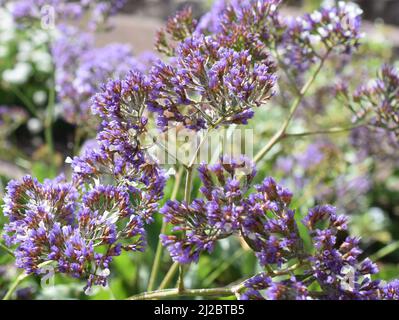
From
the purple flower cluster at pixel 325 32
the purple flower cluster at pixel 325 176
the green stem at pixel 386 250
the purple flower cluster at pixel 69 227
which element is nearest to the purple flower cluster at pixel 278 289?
the purple flower cluster at pixel 69 227

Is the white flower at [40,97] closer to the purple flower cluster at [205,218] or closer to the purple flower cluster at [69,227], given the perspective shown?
the purple flower cluster at [69,227]

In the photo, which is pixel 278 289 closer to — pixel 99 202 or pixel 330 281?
pixel 330 281

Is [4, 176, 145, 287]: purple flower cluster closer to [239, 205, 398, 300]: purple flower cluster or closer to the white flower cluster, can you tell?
[239, 205, 398, 300]: purple flower cluster

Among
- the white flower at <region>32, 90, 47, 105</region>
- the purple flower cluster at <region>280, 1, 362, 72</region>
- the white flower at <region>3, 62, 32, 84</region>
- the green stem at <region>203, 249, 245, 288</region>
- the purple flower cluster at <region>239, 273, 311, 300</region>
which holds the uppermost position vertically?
the white flower at <region>3, 62, 32, 84</region>

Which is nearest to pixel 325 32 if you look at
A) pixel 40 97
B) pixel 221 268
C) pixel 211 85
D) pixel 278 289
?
pixel 211 85

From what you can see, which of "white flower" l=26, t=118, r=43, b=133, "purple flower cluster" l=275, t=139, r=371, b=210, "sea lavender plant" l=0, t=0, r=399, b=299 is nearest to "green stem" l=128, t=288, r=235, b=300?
"sea lavender plant" l=0, t=0, r=399, b=299

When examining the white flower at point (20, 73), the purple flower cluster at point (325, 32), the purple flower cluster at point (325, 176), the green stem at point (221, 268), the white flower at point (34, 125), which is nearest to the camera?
the purple flower cluster at point (325, 32)

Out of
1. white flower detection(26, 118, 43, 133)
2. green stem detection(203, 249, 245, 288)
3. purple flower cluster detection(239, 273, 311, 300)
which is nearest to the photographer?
purple flower cluster detection(239, 273, 311, 300)

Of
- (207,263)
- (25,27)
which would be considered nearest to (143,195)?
(207,263)
